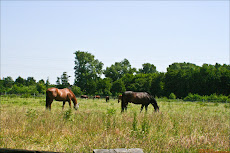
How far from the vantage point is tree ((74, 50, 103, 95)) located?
3162 inches

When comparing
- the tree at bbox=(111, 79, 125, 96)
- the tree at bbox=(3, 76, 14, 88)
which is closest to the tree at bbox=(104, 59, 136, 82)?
the tree at bbox=(111, 79, 125, 96)

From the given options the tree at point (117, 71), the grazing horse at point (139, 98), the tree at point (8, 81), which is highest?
the tree at point (117, 71)

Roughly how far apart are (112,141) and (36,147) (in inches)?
89.1

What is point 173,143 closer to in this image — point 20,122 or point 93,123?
point 93,123

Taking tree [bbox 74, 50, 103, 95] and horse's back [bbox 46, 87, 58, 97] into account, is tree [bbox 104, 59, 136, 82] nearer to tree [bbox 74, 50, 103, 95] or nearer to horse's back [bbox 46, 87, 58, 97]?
tree [bbox 74, 50, 103, 95]

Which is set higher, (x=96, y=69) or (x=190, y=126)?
(x=96, y=69)

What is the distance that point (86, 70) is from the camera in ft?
266

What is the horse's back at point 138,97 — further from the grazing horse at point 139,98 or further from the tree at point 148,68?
the tree at point 148,68

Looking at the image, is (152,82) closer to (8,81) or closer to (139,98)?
(139,98)

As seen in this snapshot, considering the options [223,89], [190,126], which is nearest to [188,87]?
[223,89]

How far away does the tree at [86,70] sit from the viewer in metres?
80.3

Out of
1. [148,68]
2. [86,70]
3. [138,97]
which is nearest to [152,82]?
[86,70]

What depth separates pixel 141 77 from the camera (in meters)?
95.3

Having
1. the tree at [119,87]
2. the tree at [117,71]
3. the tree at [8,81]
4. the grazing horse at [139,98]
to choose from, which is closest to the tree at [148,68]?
the tree at [117,71]
